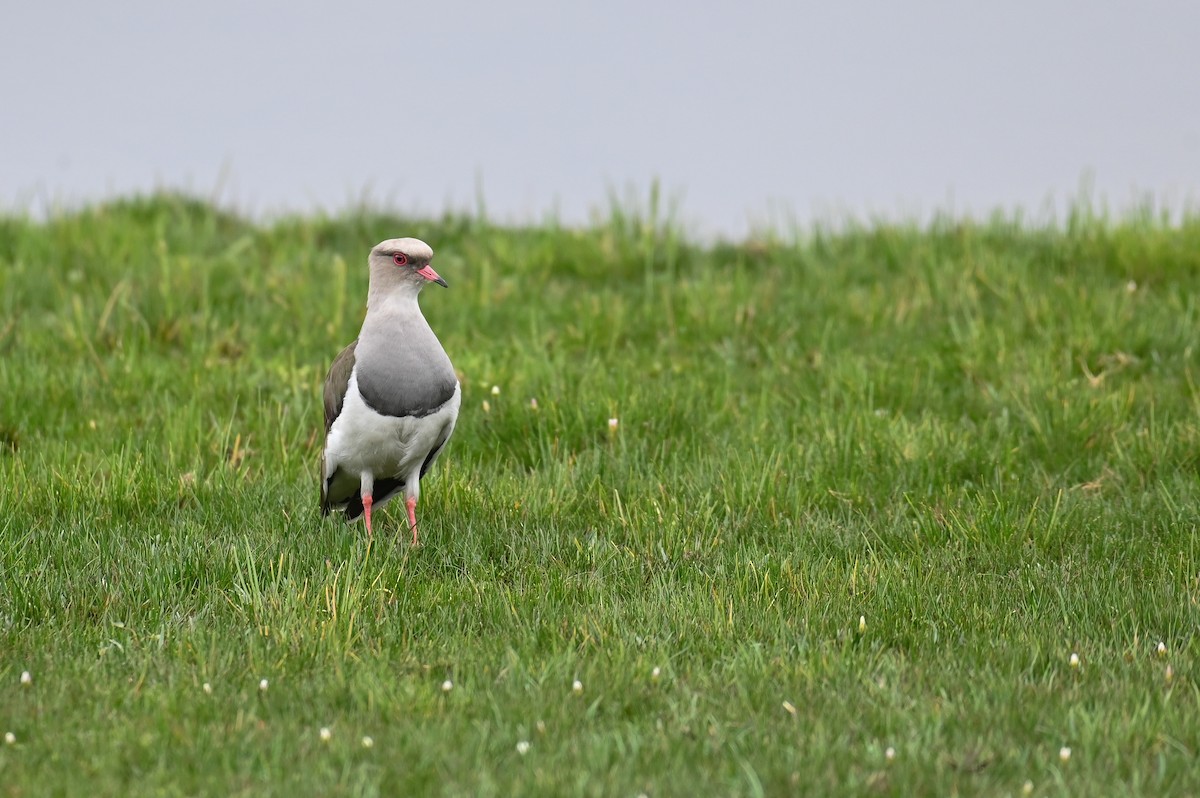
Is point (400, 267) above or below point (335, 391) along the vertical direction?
above

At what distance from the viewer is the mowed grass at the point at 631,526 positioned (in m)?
4.36

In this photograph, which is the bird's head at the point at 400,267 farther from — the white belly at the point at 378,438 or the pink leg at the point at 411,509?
the pink leg at the point at 411,509

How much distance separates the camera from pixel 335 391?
6367 millimetres

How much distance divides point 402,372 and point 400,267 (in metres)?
0.53

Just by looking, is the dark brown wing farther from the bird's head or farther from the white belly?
the bird's head

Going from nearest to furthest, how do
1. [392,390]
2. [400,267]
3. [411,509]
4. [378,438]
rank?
1. [392,390]
2. [378,438]
3. [400,267]
4. [411,509]

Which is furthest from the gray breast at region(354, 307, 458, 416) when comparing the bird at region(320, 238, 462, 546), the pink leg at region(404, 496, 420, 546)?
the pink leg at region(404, 496, 420, 546)

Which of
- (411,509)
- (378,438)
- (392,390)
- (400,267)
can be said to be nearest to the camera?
(392,390)

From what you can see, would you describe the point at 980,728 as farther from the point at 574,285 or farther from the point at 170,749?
the point at 574,285

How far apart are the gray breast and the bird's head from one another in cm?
23

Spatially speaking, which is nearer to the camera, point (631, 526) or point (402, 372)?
point (402, 372)

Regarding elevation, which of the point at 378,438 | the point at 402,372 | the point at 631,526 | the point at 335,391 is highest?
the point at 402,372

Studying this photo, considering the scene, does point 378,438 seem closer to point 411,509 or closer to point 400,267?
point 411,509

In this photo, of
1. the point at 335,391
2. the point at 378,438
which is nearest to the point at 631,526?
the point at 378,438
